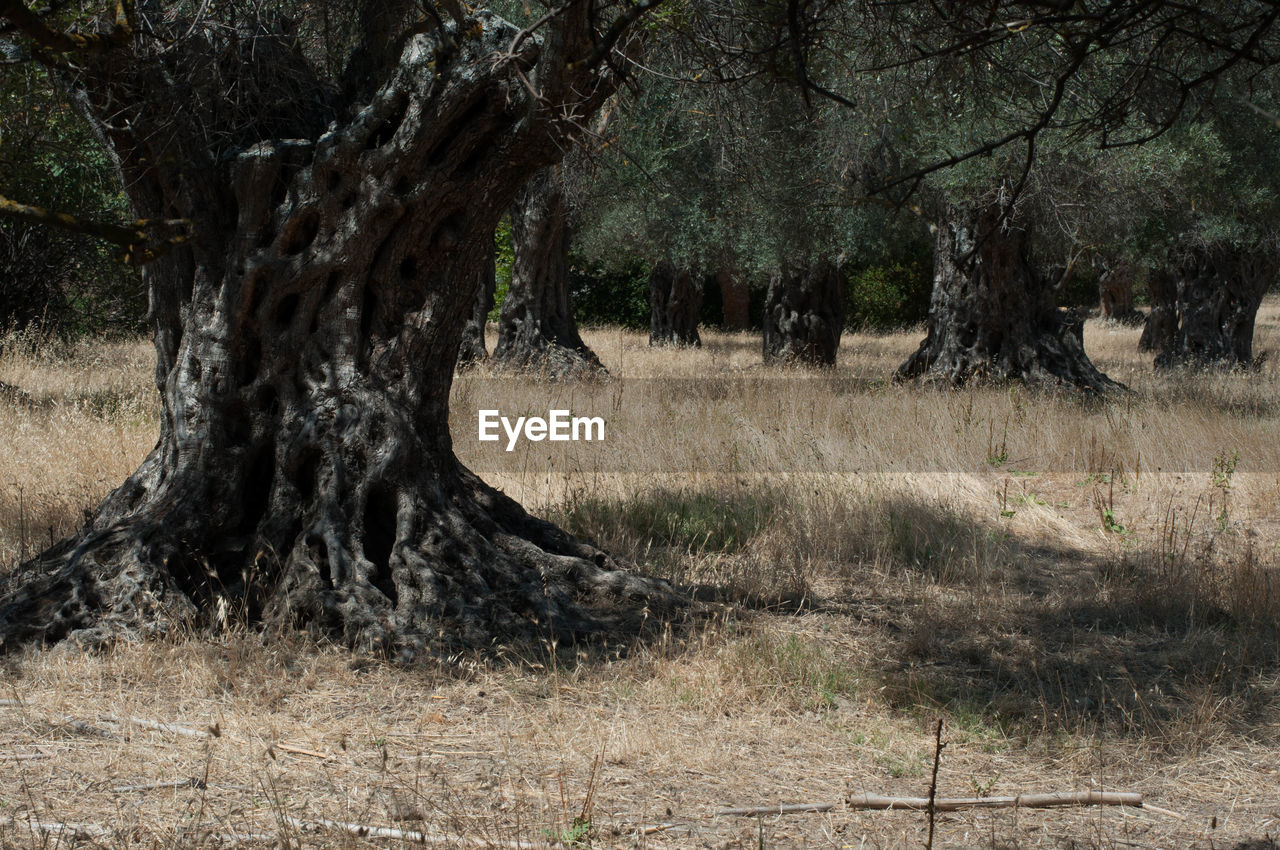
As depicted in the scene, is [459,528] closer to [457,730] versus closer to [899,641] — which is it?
[457,730]

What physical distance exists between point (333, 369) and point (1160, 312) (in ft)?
71.8

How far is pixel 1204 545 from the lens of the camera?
21.8 feet

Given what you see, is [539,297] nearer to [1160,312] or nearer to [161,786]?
[161,786]

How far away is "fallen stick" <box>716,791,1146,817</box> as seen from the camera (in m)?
3.36

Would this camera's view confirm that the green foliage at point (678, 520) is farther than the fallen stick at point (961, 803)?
Yes

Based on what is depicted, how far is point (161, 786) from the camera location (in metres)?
3.38

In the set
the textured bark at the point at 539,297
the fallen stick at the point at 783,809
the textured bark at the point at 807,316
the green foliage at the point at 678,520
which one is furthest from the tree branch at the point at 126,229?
the textured bark at the point at 807,316

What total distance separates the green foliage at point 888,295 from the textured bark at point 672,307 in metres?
8.05

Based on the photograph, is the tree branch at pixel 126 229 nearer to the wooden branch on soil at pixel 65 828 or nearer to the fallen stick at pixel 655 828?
the wooden branch on soil at pixel 65 828

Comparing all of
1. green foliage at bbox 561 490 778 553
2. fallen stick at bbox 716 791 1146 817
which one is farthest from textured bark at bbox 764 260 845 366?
fallen stick at bbox 716 791 1146 817

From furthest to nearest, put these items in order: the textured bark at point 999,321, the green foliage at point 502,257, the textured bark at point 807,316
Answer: the green foliage at point 502,257 → the textured bark at point 807,316 → the textured bark at point 999,321

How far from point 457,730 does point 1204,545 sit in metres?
4.89

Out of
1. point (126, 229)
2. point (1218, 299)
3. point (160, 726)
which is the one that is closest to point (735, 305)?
point (1218, 299)

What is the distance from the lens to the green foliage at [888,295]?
30297 millimetres
